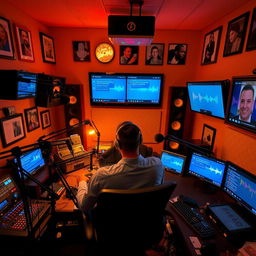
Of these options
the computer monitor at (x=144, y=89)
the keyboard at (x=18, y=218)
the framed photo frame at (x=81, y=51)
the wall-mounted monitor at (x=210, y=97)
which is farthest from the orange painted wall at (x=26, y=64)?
the wall-mounted monitor at (x=210, y=97)

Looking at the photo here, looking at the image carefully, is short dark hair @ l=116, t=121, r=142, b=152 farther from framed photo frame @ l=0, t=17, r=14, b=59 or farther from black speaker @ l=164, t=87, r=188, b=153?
black speaker @ l=164, t=87, r=188, b=153

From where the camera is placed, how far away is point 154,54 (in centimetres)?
272

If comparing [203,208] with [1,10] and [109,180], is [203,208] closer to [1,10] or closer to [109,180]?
[109,180]

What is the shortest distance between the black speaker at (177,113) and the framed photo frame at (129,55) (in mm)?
845

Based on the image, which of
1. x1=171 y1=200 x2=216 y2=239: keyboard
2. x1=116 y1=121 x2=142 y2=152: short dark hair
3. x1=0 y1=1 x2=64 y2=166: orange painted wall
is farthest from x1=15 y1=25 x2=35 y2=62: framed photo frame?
x1=171 y1=200 x2=216 y2=239: keyboard

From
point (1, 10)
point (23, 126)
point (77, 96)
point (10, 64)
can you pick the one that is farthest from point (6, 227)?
point (1, 10)

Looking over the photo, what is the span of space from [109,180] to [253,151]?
4.47ft

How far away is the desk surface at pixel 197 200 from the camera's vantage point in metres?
1.08

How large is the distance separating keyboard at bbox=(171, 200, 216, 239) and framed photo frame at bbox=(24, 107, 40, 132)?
1956mm

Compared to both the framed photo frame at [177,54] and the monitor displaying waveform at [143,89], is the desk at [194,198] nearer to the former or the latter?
the monitor displaying waveform at [143,89]

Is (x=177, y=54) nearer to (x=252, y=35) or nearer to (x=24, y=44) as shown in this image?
(x=252, y=35)

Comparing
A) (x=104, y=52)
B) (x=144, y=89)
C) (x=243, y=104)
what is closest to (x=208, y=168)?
A: (x=243, y=104)

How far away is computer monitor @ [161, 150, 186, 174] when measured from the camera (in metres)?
1.88

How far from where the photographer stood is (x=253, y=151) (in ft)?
4.81
